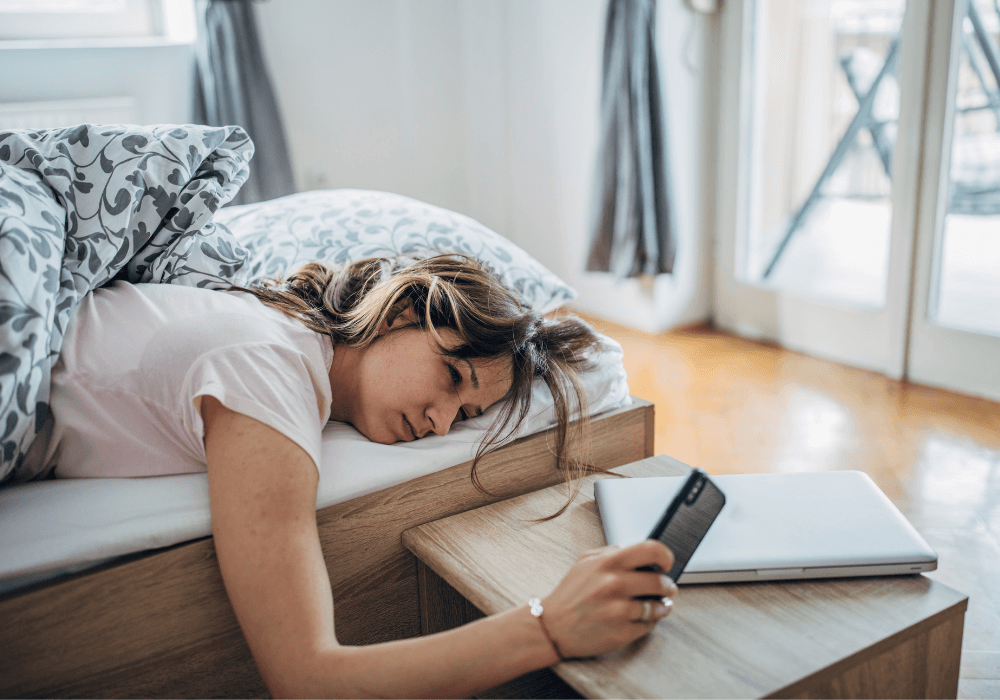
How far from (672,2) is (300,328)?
210cm

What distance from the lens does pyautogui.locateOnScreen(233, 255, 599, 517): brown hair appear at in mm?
976

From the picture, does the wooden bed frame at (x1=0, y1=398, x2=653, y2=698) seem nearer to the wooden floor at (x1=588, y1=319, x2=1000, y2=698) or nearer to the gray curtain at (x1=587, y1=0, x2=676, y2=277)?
the wooden floor at (x1=588, y1=319, x2=1000, y2=698)

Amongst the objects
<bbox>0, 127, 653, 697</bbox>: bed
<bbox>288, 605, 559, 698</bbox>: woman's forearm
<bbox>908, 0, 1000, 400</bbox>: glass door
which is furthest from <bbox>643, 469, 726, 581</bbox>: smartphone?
<bbox>908, 0, 1000, 400</bbox>: glass door

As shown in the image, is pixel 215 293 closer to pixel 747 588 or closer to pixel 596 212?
pixel 747 588

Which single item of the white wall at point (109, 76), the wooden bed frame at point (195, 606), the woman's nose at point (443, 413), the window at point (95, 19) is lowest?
the wooden bed frame at point (195, 606)

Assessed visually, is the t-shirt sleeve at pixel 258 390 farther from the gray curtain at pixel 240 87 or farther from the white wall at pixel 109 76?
the white wall at pixel 109 76

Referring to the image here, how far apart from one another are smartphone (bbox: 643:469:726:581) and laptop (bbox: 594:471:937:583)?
0.11ft

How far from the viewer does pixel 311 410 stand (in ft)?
2.80

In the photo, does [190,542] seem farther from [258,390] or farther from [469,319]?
[469,319]

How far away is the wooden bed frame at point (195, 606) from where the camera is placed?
73cm

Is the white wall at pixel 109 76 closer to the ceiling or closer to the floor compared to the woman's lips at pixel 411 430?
closer to the ceiling

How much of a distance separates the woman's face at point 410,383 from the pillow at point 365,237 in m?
0.32

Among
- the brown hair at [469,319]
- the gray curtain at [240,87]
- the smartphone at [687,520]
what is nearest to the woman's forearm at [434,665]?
the smartphone at [687,520]

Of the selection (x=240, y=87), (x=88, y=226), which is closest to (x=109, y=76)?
(x=240, y=87)
